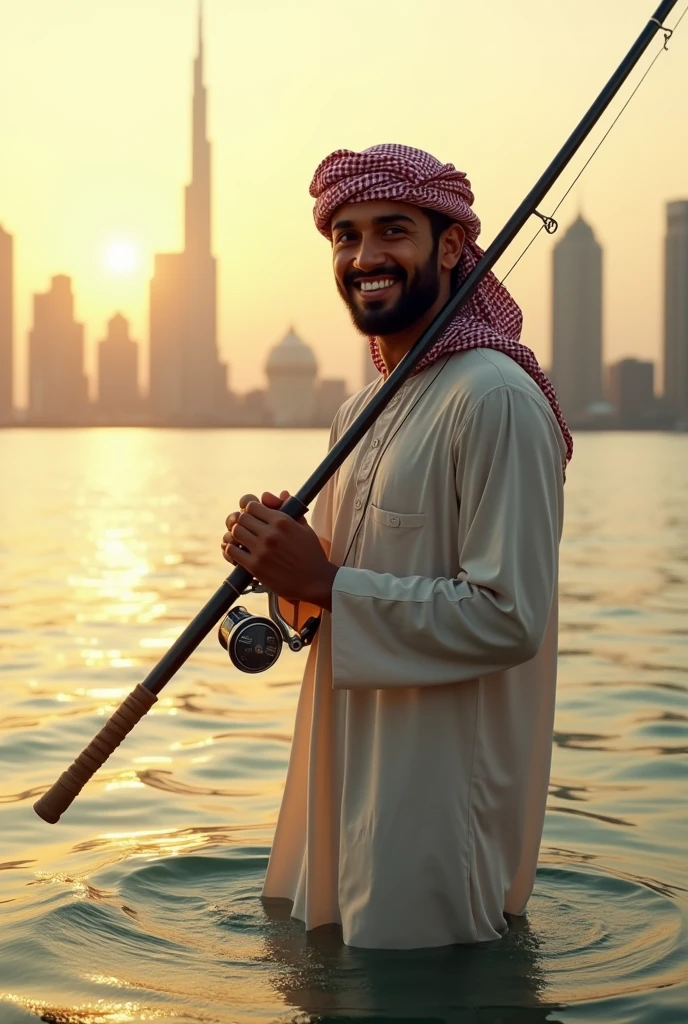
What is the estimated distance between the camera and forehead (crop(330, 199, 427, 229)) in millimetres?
3361

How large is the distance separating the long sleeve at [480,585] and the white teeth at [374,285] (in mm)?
372

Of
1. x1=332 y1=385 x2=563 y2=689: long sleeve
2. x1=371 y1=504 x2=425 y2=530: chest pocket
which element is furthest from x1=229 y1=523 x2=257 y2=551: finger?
x1=371 y1=504 x2=425 y2=530: chest pocket

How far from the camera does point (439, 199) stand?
3.35 metres

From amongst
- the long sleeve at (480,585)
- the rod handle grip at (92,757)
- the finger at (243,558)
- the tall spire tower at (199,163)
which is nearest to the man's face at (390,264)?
the long sleeve at (480,585)

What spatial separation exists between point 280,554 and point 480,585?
0.41 m

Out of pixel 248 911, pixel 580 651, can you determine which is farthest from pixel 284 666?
pixel 248 911

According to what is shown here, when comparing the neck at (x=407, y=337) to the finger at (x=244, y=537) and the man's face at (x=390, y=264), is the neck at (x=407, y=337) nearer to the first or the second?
the man's face at (x=390, y=264)

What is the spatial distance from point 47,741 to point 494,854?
12.0 feet

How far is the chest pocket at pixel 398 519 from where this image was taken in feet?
10.8

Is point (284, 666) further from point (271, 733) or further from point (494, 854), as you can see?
point (494, 854)

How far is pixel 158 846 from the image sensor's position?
4.95 metres

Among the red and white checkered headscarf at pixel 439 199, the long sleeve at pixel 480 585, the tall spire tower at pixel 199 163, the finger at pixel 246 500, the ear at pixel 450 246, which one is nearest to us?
the long sleeve at pixel 480 585

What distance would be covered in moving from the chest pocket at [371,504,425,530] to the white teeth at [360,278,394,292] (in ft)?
1.54

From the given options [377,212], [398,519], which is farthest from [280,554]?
[377,212]
